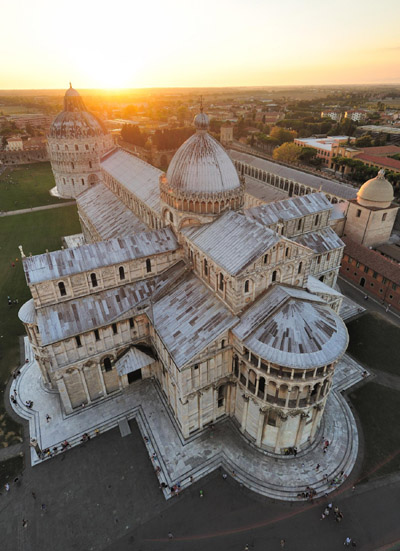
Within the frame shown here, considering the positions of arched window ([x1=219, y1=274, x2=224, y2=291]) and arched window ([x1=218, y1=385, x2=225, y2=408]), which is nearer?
arched window ([x1=219, y1=274, x2=224, y2=291])

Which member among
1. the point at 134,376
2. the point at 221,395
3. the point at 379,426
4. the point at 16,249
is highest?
the point at 221,395

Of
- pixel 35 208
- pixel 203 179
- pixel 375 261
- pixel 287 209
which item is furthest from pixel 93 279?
pixel 35 208

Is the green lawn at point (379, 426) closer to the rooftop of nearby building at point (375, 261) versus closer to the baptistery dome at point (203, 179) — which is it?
the rooftop of nearby building at point (375, 261)

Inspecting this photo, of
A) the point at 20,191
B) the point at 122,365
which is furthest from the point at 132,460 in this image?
the point at 20,191

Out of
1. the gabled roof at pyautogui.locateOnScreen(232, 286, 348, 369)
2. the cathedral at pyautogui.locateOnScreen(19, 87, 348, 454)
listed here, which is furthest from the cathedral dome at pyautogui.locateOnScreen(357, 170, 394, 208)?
the gabled roof at pyautogui.locateOnScreen(232, 286, 348, 369)

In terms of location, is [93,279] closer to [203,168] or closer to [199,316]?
[199,316]

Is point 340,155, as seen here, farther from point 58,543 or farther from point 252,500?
point 58,543

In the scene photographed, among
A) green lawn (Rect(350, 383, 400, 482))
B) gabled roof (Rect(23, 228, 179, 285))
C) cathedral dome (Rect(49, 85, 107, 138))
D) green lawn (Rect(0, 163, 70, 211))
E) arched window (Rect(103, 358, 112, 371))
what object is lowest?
green lawn (Rect(350, 383, 400, 482))

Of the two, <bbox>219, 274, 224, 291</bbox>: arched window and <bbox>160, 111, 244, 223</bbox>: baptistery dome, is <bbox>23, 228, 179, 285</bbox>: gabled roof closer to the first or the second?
<bbox>160, 111, 244, 223</bbox>: baptistery dome
